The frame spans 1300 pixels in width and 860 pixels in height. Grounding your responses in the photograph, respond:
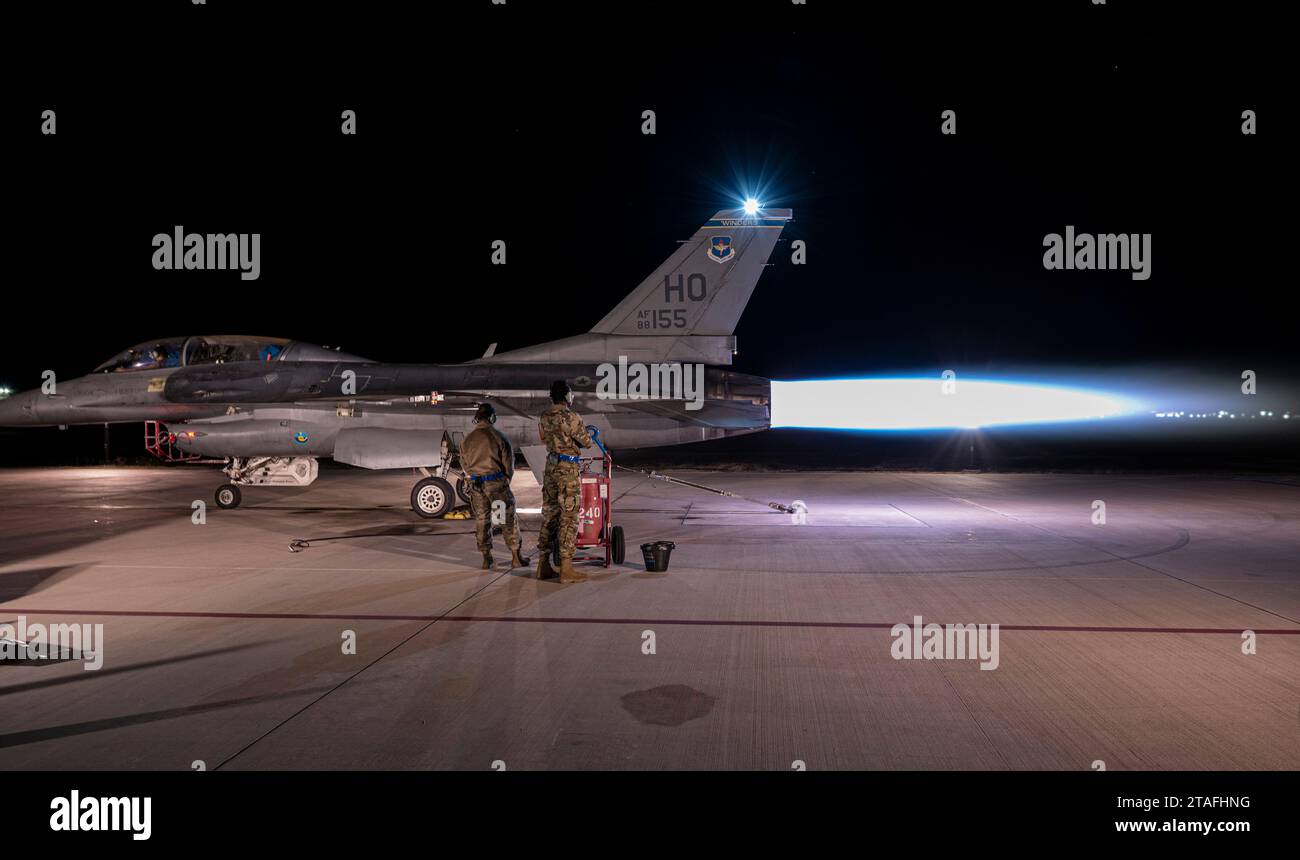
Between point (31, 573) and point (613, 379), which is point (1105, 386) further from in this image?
point (31, 573)

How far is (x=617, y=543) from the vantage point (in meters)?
9.71

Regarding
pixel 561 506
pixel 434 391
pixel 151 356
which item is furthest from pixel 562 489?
pixel 151 356

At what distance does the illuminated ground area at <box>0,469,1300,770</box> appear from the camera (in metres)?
4.20

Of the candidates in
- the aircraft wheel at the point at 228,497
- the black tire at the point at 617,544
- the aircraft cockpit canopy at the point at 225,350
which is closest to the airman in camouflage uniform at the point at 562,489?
the black tire at the point at 617,544

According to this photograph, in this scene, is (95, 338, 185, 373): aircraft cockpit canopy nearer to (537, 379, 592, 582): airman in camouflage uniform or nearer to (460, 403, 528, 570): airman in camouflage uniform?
(460, 403, 528, 570): airman in camouflage uniform

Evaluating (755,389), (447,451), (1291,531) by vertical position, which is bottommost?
(1291,531)

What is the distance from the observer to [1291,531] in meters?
12.4

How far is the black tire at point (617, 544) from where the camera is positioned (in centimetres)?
970

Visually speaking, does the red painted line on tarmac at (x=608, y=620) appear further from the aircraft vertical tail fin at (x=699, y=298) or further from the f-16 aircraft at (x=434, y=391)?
the aircraft vertical tail fin at (x=699, y=298)

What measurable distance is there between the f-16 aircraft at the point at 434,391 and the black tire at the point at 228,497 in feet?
0.09

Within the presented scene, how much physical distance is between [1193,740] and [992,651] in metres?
1.79
